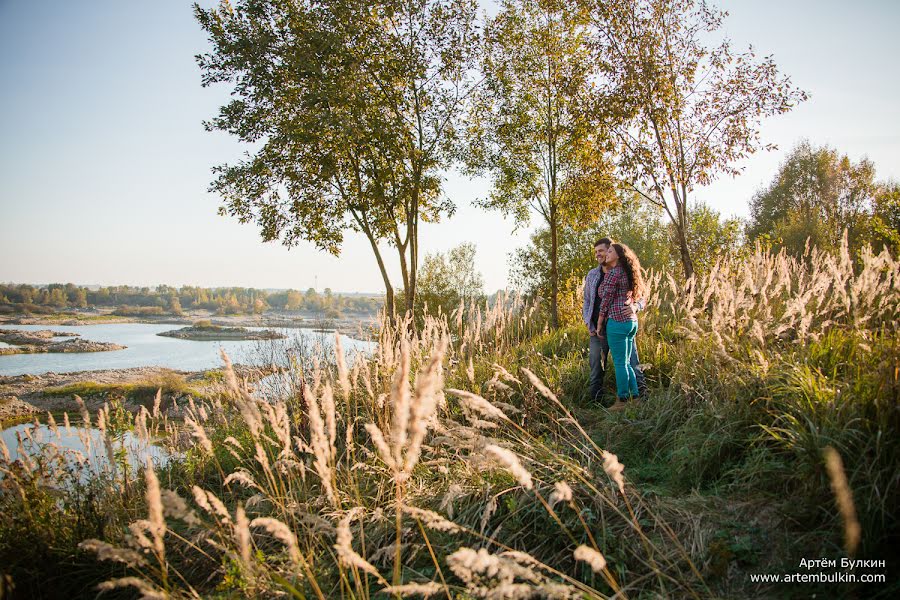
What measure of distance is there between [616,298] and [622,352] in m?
0.66

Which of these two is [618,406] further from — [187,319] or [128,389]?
[187,319]

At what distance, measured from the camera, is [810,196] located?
1217 inches

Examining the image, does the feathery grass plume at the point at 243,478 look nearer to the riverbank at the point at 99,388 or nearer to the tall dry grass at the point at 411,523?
the tall dry grass at the point at 411,523

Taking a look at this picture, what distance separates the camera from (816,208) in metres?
27.8

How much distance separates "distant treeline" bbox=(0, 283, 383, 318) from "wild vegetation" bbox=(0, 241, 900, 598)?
28352 mm

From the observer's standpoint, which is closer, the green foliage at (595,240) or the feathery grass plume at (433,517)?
A: the feathery grass plume at (433,517)

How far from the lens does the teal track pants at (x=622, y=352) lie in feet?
16.5

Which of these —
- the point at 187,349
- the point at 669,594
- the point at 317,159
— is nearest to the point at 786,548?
the point at 669,594

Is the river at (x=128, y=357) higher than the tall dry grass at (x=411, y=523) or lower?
lower

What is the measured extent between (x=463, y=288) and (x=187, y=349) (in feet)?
95.8

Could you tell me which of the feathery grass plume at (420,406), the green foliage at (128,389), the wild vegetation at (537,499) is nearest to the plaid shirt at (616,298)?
the wild vegetation at (537,499)

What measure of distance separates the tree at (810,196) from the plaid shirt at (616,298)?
25043 mm

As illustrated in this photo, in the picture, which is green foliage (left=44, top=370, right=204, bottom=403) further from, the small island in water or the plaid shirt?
the small island in water

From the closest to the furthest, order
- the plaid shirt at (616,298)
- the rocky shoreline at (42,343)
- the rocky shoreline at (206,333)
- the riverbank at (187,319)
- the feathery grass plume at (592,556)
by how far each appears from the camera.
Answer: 1. the feathery grass plume at (592,556)
2. the plaid shirt at (616,298)
3. the riverbank at (187,319)
4. the rocky shoreline at (42,343)
5. the rocky shoreline at (206,333)
